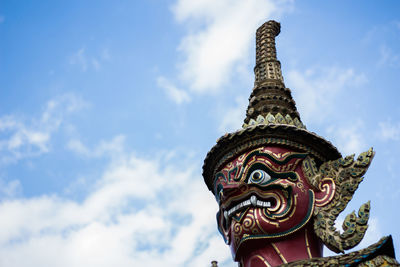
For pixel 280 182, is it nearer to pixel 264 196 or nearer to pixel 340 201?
pixel 264 196

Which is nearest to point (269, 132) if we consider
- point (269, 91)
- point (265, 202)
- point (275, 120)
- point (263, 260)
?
point (275, 120)

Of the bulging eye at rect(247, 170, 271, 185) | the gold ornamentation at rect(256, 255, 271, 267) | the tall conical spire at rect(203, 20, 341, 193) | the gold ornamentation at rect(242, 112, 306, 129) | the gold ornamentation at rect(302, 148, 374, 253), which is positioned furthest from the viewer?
the gold ornamentation at rect(242, 112, 306, 129)

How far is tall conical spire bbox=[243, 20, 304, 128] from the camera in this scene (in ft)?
34.3

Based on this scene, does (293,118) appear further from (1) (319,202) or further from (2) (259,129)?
(1) (319,202)

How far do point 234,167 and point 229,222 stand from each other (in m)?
1.06

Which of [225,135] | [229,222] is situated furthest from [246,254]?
[225,135]

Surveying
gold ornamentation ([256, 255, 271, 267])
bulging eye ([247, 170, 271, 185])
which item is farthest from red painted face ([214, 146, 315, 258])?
Answer: gold ornamentation ([256, 255, 271, 267])

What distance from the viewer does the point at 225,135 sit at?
10117 millimetres

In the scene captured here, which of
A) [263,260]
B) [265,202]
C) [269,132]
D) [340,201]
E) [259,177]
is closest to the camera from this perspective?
[263,260]

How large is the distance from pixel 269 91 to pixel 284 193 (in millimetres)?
2954

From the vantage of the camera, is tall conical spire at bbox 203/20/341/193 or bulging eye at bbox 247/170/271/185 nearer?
bulging eye at bbox 247/170/271/185

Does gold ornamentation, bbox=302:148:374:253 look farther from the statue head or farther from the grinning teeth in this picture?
the grinning teeth

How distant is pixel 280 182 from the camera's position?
9.27 meters

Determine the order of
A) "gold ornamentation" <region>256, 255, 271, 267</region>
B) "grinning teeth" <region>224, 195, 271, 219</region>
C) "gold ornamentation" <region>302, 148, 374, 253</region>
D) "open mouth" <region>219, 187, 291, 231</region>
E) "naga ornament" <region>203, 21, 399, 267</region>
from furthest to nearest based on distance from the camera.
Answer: "grinning teeth" <region>224, 195, 271, 219</region>, "open mouth" <region>219, 187, 291, 231</region>, "gold ornamentation" <region>256, 255, 271, 267</region>, "naga ornament" <region>203, 21, 399, 267</region>, "gold ornamentation" <region>302, 148, 374, 253</region>
